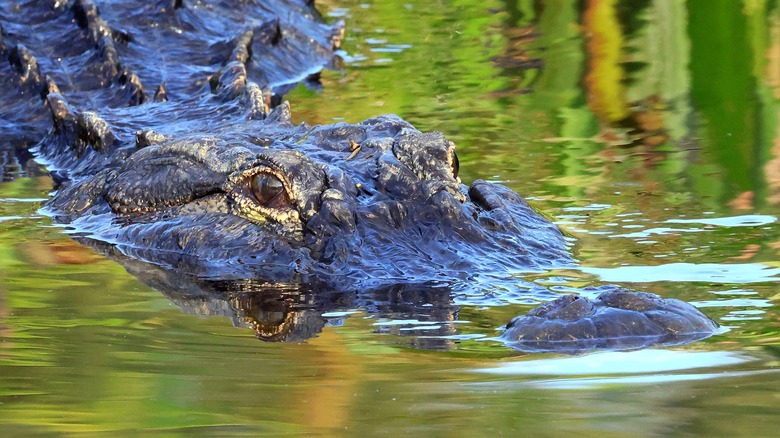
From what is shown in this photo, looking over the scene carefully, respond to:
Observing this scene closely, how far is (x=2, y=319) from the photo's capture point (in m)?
4.16

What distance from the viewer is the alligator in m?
3.70

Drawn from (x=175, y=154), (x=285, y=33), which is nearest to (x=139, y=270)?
(x=175, y=154)

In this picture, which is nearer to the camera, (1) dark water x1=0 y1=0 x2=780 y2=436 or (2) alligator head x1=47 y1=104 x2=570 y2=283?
(1) dark water x1=0 y1=0 x2=780 y2=436

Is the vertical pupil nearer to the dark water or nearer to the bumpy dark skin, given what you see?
the dark water

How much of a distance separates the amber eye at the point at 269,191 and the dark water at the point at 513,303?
65 cm

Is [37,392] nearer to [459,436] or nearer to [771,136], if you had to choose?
[459,436]

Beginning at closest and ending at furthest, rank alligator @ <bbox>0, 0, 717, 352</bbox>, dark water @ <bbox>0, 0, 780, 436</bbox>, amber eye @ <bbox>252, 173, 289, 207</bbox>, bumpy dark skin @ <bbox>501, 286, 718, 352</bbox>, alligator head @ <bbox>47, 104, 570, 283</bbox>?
dark water @ <bbox>0, 0, 780, 436</bbox> → bumpy dark skin @ <bbox>501, 286, 718, 352</bbox> → alligator @ <bbox>0, 0, 717, 352</bbox> → alligator head @ <bbox>47, 104, 570, 283</bbox> → amber eye @ <bbox>252, 173, 289, 207</bbox>

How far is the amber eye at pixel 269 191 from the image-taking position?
5.03 meters

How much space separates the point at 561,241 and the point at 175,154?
1743 millimetres

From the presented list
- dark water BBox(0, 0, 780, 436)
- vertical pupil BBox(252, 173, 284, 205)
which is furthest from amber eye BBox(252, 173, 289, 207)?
dark water BBox(0, 0, 780, 436)

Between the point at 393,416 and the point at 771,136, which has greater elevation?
the point at 393,416

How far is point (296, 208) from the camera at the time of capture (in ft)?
16.2

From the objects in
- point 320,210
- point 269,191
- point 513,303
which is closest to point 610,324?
point 513,303

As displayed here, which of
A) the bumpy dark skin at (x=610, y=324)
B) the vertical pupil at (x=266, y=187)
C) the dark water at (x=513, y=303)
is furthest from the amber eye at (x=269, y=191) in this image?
the bumpy dark skin at (x=610, y=324)
